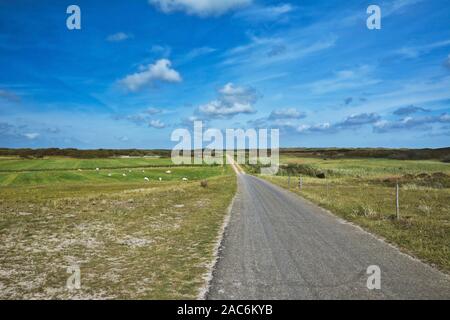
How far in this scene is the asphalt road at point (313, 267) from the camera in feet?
22.8

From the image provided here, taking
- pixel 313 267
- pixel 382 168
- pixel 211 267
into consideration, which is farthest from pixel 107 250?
pixel 382 168

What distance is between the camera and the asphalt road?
6.94m

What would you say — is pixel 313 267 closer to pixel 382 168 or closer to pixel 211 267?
pixel 211 267

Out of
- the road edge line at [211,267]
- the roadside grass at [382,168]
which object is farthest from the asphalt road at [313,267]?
the roadside grass at [382,168]

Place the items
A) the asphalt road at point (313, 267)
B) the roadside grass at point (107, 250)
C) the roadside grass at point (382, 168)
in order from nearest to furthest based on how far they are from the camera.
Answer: the asphalt road at point (313, 267) → the roadside grass at point (107, 250) → the roadside grass at point (382, 168)

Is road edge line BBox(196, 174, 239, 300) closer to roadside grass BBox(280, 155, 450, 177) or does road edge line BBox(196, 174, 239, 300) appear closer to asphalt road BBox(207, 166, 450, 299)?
asphalt road BBox(207, 166, 450, 299)

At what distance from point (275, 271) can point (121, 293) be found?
135 inches

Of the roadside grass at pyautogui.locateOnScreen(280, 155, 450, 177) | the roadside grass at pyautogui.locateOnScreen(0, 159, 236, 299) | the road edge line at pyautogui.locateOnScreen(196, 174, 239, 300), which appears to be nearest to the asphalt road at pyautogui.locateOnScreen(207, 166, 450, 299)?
the road edge line at pyautogui.locateOnScreen(196, 174, 239, 300)

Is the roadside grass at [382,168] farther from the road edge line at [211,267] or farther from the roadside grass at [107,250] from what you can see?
the roadside grass at [107,250]

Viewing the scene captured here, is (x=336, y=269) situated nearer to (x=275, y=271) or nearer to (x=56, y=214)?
(x=275, y=271)

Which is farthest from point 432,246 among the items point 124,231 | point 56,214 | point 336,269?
point 56,214

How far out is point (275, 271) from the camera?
833cm

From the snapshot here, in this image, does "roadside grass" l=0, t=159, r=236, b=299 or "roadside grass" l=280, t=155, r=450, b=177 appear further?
"roadside grass" l=280, t=155, r=450, b=177

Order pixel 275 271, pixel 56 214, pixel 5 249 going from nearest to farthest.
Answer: pixel 275 271
pixel 5 249
pixel 56 214
